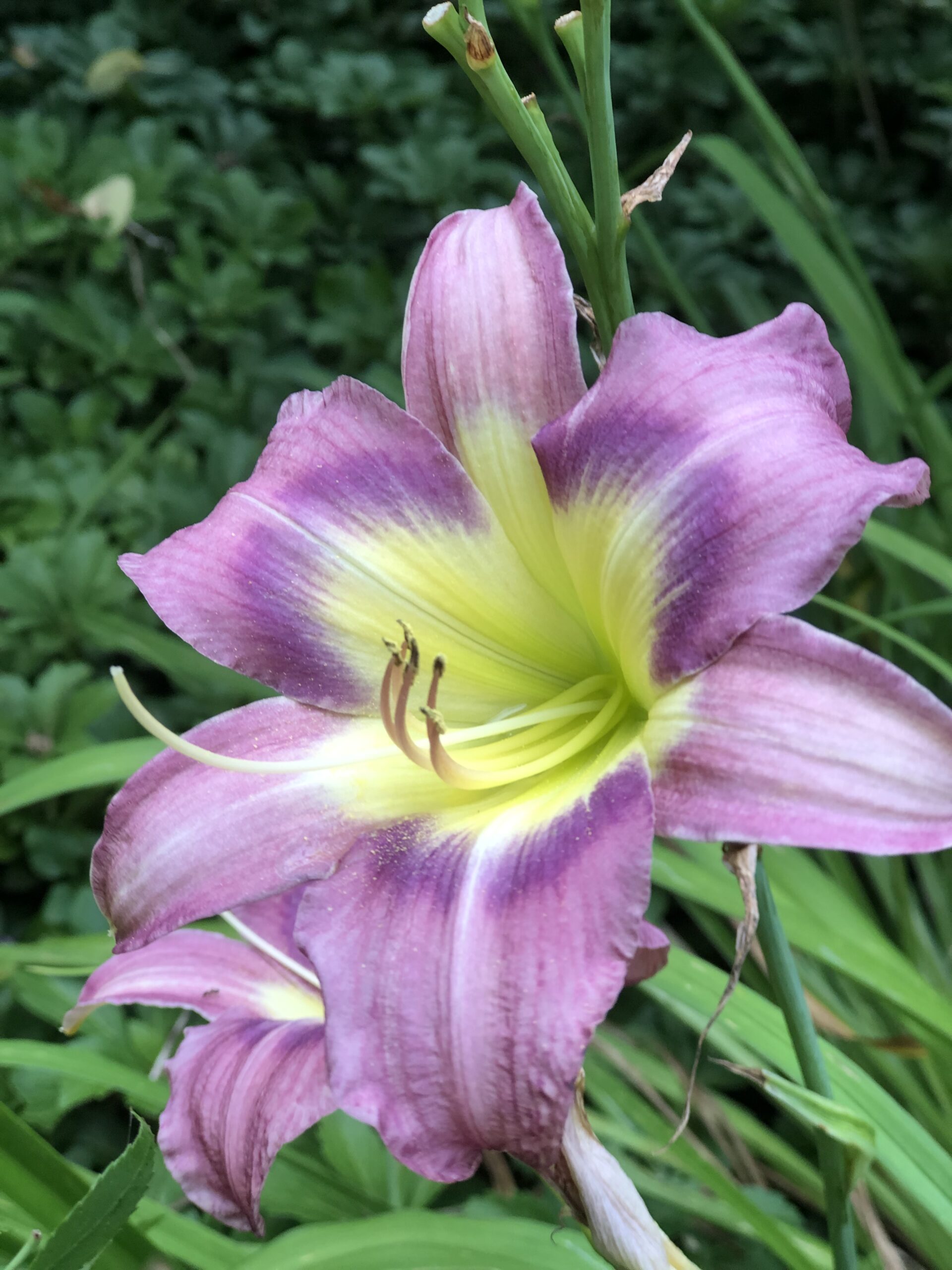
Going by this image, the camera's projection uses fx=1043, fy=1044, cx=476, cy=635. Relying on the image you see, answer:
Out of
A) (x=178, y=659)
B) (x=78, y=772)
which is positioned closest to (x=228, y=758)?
(x=78, y=772)

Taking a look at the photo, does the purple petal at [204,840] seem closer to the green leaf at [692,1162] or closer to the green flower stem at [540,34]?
the green leaf at [692,1162]

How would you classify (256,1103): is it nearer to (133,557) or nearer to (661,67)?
(133,557)

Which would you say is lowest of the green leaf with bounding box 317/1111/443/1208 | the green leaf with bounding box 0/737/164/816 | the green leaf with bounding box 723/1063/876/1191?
the green leaf with bounding box 317/1111/443/1208

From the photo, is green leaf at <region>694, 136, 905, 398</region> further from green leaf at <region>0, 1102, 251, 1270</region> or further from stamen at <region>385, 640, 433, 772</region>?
green leaf at <region>0, 1102, 251, 1270</region>

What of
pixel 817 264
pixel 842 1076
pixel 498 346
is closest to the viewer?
pixel 498 346

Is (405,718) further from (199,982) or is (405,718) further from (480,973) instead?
(199,982)

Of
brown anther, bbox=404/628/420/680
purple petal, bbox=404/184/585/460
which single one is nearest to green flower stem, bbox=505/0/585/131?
purple petal, bbox=404/184/585/460
